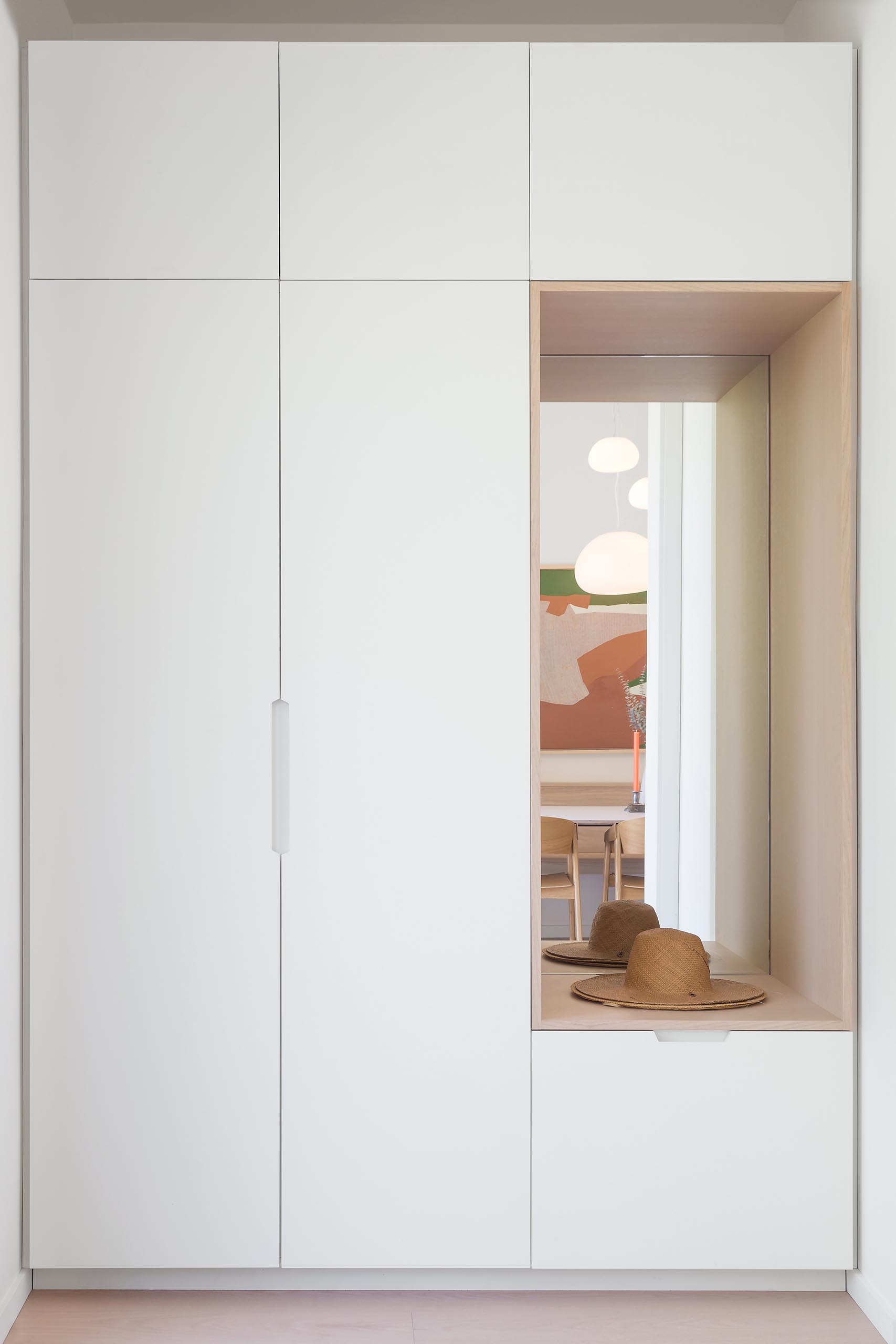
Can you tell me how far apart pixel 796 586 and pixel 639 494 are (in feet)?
1.36

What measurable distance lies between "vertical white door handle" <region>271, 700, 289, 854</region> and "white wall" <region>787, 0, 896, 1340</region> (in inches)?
46.3

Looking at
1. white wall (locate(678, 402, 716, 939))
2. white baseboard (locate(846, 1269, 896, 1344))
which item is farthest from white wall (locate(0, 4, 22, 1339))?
white baseboard (locate(846, 1269, 896, 1344))

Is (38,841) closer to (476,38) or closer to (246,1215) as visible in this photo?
(246,1215)

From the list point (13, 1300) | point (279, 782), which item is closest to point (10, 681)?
point (279, 782)

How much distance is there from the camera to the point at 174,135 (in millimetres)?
2195

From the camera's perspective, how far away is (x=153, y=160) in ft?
7.20

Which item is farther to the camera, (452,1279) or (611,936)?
(611,936)

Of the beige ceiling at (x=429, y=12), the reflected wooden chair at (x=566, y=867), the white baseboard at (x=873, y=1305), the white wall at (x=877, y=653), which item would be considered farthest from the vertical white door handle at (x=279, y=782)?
the beige ceiling at (x=429, y=12)

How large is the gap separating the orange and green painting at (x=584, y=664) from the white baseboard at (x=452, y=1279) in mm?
1105

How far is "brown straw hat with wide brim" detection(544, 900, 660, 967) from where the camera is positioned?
8.47ft

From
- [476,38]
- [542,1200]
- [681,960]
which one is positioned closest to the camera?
[542,1200]

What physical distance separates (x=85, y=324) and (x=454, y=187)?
795mm

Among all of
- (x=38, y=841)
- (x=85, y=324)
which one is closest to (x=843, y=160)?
(x=85, y=324)

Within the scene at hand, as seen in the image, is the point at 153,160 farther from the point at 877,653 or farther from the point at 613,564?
the point at 877,653
